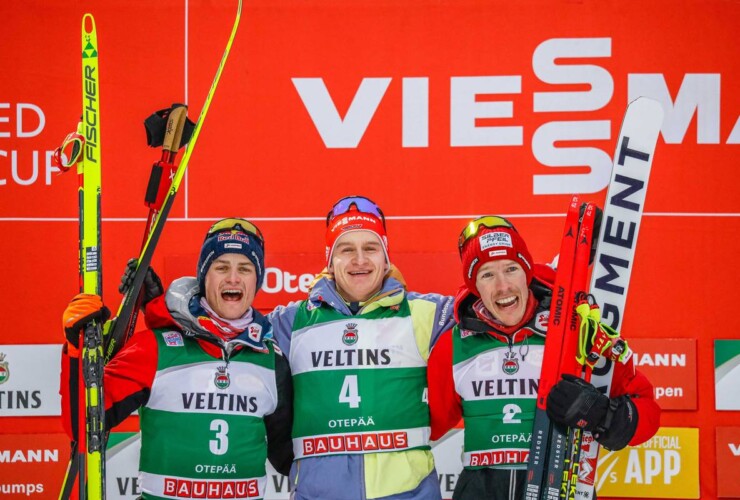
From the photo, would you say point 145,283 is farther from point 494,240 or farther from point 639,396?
point 639,396

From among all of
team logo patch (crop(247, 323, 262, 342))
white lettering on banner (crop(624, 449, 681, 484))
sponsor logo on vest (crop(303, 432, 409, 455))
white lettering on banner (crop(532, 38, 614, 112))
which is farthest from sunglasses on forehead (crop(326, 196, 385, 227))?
white lettering on banner (crop(624, 449, 681, 484))

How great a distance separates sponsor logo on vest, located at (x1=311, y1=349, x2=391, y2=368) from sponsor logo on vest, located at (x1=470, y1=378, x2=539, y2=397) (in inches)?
14.0

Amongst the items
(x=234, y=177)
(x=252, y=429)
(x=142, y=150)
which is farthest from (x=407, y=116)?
(x=252, y=429)

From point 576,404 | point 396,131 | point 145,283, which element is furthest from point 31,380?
point 576,404

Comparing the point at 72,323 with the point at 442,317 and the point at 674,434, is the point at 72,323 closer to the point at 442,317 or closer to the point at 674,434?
the point at 442,317

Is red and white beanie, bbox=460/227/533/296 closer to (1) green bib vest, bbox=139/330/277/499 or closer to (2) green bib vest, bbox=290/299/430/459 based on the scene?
(2) green bib vest, bbox=290/299/430/459

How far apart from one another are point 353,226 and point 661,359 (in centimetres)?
182

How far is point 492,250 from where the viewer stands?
131 inches

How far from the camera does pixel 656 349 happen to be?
4410mm

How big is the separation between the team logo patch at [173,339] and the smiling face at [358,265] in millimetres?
610

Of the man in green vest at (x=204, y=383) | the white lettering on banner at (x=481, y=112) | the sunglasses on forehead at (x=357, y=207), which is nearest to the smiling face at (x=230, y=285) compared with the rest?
Result: the man in green vest at (x=204, y=383)

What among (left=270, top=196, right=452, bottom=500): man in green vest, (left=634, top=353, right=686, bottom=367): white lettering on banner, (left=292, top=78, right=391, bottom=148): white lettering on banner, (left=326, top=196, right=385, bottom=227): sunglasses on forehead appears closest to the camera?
(left=270, top=196, right=452, bottom=500): man in green vest

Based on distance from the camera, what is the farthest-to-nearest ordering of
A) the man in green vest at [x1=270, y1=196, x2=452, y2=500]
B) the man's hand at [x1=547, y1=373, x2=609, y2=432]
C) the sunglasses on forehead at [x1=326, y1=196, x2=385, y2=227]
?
the sunglasses on forehead at [x1=326, y1=196, x2=385, y2=227] < the man in green vest at [x1=270, y1=196, x2=452, y2=500] < the man's hand at [x1=547, y1=373, x2=609, y2=432]

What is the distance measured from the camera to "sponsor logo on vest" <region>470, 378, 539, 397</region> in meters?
3.28
